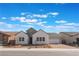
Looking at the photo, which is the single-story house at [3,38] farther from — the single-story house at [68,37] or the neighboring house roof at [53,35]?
the single-story house at [68,37]

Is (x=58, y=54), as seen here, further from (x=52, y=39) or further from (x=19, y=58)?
(x=19, y=58)

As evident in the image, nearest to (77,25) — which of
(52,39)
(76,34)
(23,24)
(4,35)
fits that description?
(76,34)

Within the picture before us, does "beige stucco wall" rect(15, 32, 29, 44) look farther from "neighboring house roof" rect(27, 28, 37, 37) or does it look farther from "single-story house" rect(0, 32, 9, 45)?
"single-story house" rect(0, 32, 9, 45)

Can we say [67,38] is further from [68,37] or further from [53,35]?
[53,35]

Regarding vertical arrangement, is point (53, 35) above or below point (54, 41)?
above

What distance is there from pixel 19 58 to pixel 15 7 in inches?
37.7

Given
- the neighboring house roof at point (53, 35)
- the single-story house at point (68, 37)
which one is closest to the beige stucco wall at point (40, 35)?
the neighboring house roof at point (53, 35)

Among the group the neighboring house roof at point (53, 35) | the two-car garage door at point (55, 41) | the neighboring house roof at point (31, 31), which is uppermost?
the neighboring house roof at point (31, 31)

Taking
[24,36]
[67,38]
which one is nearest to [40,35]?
[24,36]

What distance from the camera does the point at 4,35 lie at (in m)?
5.75

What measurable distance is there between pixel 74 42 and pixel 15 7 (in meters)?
1.29

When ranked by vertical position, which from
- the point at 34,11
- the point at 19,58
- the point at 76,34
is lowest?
the point at 19,58

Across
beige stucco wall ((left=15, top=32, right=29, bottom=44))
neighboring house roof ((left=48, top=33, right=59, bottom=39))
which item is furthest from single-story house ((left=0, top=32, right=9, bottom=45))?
neighboring house roof ((left=48, top=33, right=59, bottom=39))

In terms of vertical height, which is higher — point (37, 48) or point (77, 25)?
point (77, 25)
